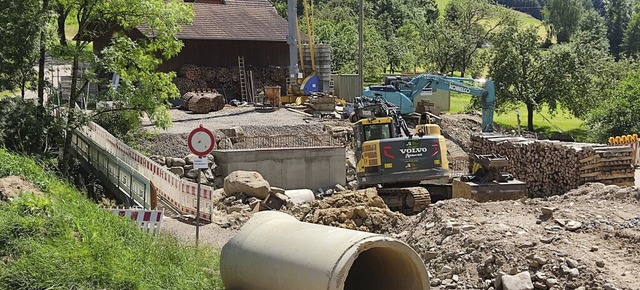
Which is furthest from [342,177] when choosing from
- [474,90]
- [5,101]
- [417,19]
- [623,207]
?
[417,19]

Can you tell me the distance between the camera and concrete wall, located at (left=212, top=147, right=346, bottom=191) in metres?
27.6

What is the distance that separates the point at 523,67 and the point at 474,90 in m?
14.0

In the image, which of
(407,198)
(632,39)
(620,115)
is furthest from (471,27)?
(407,198)

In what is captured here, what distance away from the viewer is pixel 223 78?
43.8 meters

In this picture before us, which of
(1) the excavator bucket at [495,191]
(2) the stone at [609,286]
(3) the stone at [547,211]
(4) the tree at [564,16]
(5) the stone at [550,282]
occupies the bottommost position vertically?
(5) the stone at [550,282]

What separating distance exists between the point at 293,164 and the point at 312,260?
61.9ft

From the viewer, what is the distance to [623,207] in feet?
52.6

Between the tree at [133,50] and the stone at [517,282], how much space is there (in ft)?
36.9

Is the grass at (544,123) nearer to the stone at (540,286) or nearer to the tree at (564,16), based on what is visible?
the stone at (540,286)

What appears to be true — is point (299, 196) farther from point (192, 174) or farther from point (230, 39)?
point (230, 39)

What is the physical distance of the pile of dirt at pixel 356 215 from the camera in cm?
1759

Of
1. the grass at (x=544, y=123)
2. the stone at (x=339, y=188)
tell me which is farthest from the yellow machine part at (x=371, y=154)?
the grass at (x=544, y=123)

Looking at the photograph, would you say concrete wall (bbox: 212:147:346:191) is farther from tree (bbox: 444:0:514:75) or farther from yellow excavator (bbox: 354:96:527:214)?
tree (bbox: 444:0:514:75)

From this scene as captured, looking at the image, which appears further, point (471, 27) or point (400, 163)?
point (471, 27)
